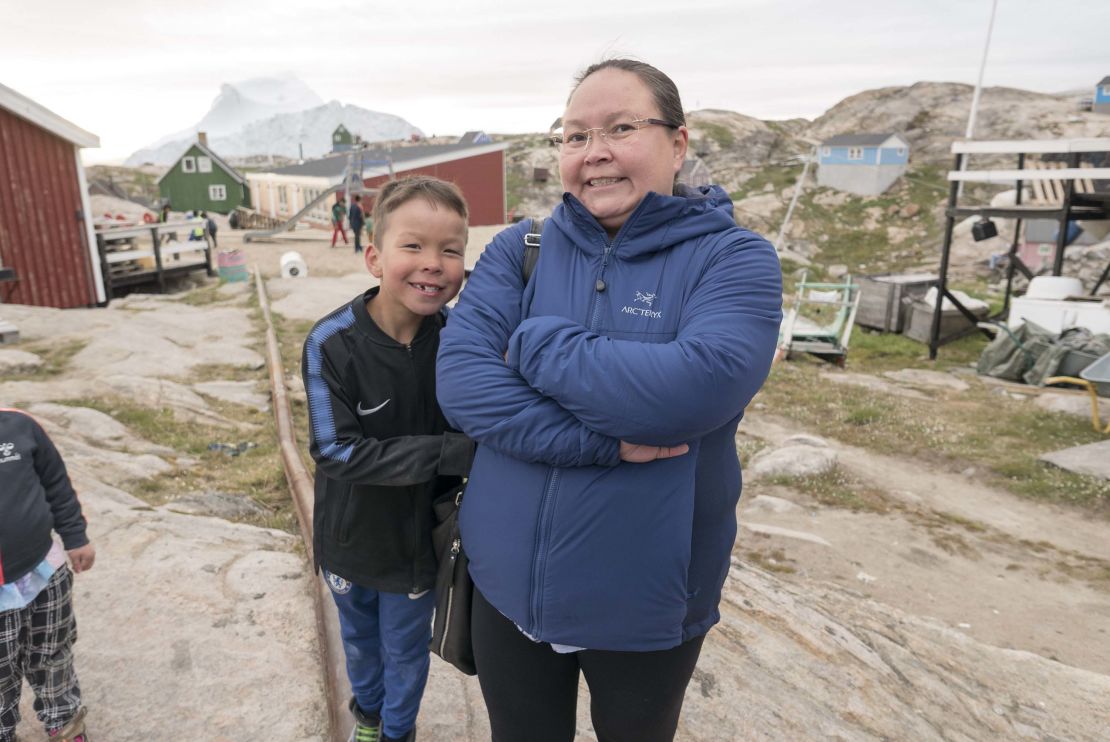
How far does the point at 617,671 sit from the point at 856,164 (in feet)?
139

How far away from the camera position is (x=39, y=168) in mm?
14336

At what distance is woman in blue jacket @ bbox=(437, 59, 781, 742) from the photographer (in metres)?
1.64

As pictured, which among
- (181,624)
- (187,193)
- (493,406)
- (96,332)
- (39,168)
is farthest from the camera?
(187,193)

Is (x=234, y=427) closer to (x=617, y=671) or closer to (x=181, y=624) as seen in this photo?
(x=181, y=624)

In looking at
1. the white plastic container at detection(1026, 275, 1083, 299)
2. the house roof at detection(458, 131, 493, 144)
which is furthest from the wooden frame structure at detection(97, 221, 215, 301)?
the house roof at detection(458, 131, 493, 144)

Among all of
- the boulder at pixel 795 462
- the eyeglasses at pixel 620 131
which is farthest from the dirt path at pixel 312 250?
the eyeglasses at pixel 620 131

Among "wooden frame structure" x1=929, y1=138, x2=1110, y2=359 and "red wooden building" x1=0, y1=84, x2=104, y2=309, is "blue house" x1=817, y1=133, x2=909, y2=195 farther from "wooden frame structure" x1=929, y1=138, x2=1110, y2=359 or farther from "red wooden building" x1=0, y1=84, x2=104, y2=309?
"red wooden building" x1=0, y1=84, x2=104, y2=309

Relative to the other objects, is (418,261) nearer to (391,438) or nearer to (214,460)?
(391,438)

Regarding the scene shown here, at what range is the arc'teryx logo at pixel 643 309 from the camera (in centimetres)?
178

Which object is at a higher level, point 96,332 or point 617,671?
point 617,671

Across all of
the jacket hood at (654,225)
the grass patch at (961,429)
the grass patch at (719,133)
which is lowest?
the grass patch at (961,429)

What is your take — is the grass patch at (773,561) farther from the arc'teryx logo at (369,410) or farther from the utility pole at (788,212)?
the utility pole at (788,212)

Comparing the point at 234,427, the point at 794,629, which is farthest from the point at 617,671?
the point at 234,427

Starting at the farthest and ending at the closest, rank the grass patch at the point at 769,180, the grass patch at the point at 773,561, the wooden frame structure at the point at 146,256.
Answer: the grass patch at the point at 769,180, the wooden frame structure at the point at 146,256, the grass patch at the point at 773,561
